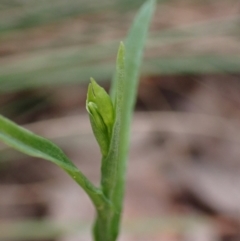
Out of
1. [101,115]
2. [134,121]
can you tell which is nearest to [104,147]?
[101,115]

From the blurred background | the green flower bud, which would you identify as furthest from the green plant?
the blurred background

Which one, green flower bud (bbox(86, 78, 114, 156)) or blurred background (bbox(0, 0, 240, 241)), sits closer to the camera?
green flower bud (bbox(86, 78, 114, 156))

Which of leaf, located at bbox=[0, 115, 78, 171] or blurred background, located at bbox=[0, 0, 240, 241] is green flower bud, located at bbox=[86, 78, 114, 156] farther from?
blurred background, located at bbox=[0, 0, 240, 241]

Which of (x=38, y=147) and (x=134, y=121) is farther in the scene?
(x=134, y=121)

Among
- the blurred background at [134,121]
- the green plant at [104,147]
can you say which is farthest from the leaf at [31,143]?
the blurred background at [134,121]

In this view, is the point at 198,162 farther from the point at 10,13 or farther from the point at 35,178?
the point at 10,13

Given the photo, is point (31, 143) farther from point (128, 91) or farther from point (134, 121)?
point (134, 121)
